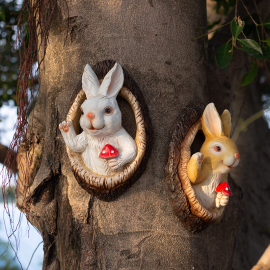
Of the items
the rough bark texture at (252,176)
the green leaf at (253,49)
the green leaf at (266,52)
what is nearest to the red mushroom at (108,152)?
the green leaf at (253,49)

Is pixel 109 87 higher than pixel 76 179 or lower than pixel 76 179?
higher

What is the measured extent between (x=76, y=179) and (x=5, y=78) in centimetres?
192

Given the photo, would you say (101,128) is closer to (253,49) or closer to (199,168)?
(199,168)

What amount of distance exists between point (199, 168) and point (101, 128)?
0.37m

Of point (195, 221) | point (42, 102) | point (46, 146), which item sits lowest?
point (195, 221)

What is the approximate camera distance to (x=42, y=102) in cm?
145

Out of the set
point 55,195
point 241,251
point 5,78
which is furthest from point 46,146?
point 241,251

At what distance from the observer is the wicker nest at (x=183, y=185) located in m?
→ 1.13

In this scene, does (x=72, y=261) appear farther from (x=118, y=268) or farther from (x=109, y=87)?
(x=109, y=87)

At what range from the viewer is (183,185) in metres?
1.14

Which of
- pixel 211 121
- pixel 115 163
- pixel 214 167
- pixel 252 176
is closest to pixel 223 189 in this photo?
pixel 214 167

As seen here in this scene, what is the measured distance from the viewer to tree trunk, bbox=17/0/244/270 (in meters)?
1.11

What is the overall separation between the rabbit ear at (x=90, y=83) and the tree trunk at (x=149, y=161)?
0.11 meters

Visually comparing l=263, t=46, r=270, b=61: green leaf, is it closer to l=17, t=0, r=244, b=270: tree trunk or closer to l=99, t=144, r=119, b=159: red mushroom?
l=17, t=0, r=244, b=270: tree trunk
